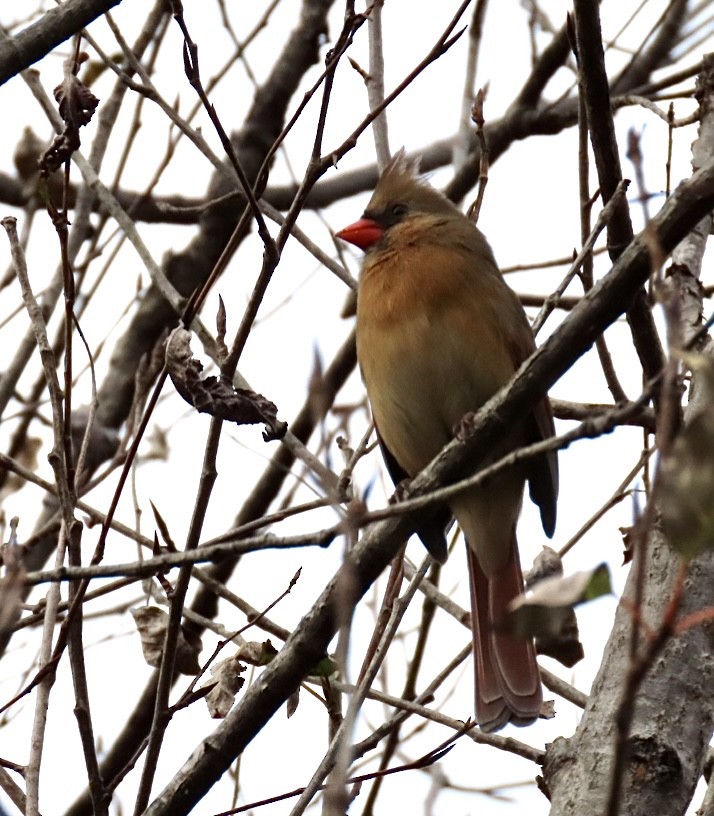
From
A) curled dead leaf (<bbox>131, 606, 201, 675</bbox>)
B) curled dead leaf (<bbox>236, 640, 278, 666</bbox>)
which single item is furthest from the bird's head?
curled dead leaf (<bbox>236, 640, 278, 666</bbox>)

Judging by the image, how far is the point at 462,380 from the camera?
3.71m

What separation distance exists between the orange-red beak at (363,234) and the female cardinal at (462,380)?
87 mm

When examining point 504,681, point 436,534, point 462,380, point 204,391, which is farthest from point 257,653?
point 462,380

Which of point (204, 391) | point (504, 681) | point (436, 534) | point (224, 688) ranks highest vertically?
point (436, 534)

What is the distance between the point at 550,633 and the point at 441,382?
87.4 inches

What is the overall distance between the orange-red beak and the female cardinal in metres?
0.09

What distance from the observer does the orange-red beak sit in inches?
170

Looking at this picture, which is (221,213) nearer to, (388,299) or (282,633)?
(388,299)

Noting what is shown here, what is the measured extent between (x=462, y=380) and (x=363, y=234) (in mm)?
863

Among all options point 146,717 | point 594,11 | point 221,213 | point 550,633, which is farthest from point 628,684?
point 221,213

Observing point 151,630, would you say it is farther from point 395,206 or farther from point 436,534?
point 395,206

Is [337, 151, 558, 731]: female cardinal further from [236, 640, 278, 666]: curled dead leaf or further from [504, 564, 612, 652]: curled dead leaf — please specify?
[504, 564, 612, 652]: curled dead leaf

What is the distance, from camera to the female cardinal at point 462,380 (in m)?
3.57

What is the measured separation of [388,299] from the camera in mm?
3852
